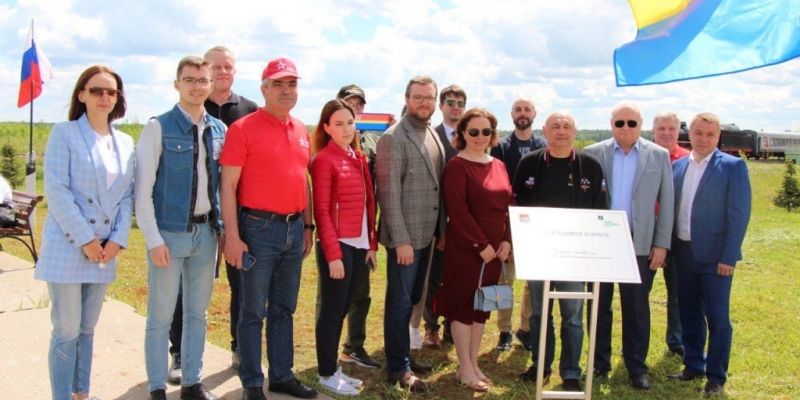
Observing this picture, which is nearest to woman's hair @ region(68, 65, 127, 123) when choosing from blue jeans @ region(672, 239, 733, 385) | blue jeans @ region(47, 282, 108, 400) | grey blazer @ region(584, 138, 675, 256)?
blue jeans @ region(47, 282, 108, 400)

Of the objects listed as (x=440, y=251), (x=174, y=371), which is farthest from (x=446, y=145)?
(x=174, y=371)

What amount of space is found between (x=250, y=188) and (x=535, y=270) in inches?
72.4

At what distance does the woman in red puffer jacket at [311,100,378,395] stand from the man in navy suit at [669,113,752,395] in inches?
95.5

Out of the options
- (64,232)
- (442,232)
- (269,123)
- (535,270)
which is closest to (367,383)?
(442,232)

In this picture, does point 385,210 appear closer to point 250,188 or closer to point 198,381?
point 250,188

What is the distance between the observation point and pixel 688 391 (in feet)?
16.3

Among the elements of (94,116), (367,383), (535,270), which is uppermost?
(94,116)

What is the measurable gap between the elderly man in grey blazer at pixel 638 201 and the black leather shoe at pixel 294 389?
2.38 meters

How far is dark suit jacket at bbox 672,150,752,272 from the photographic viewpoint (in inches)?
189

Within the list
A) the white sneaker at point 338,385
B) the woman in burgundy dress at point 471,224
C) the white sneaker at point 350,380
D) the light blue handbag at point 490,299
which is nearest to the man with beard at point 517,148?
the woman in burgundy dress at point 471,224

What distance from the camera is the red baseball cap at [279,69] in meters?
4.11

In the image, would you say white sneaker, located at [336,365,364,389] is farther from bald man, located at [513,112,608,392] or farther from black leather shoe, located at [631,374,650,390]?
black leather shoe, located at [631,374,650,390]

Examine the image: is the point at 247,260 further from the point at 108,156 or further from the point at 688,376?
the point at 688,376

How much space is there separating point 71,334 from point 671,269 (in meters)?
4.87
